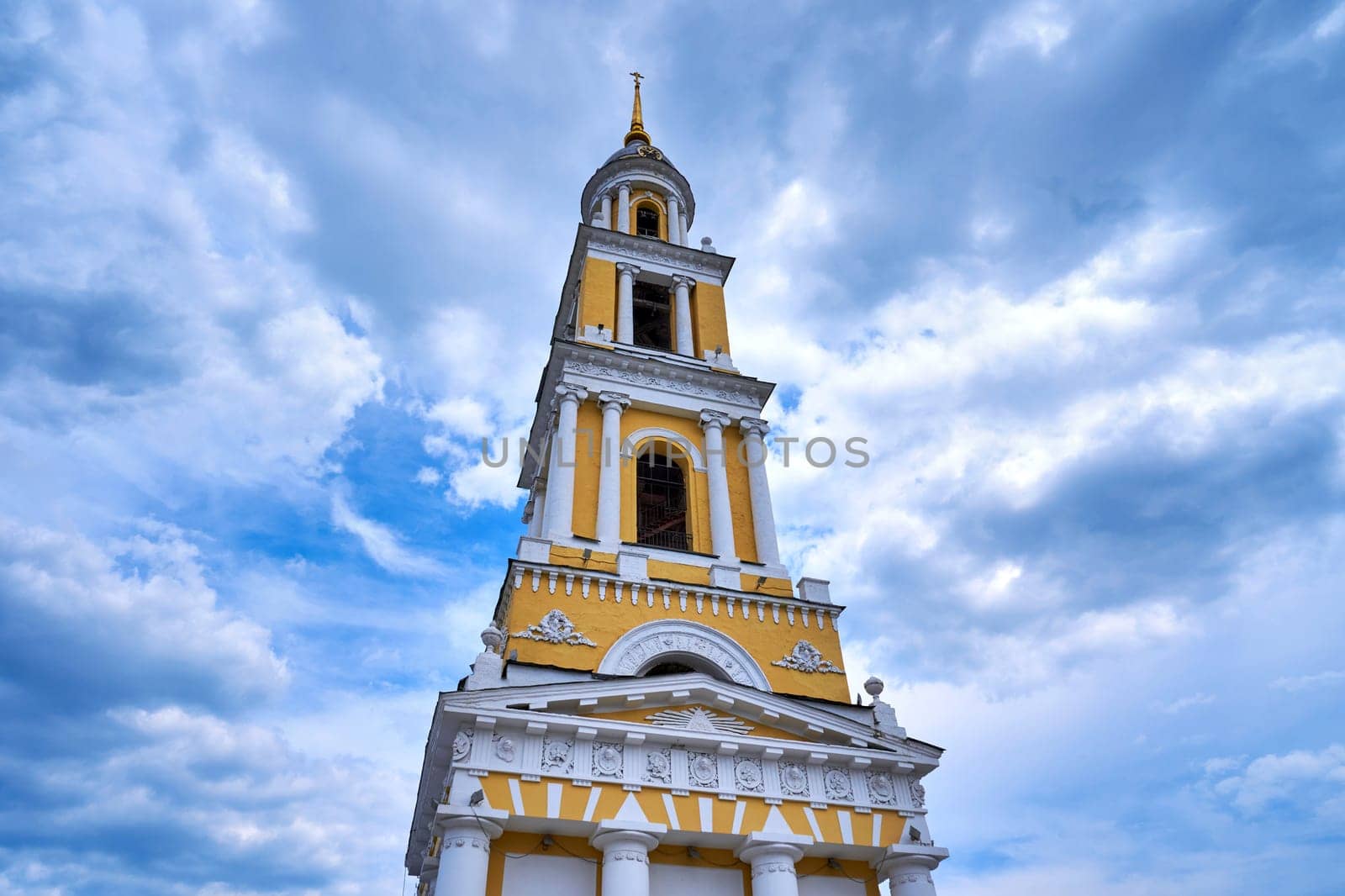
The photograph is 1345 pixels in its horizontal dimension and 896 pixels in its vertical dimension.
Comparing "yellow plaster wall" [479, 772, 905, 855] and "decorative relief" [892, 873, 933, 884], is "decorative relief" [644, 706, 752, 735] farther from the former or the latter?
"decorative relief" [892, 873, 933, 884]

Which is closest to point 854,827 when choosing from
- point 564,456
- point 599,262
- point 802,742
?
point 802,742

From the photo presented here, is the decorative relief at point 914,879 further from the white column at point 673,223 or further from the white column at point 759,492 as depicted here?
the white column at point 673,223

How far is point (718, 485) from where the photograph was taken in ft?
75.2

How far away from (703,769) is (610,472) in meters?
8.45

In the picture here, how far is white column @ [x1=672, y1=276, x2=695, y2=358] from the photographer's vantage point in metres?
26.6

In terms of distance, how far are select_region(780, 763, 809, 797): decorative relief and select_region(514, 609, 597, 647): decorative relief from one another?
4554mm

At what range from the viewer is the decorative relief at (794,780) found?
15.7 meters

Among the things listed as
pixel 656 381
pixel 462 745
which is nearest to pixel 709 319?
pixel 656 381

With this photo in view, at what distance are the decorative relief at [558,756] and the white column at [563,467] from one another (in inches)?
240

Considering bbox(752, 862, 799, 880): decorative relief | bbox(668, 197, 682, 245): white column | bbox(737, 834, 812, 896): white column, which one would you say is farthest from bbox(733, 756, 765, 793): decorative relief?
bbox(668, 197, 682, 245): white column

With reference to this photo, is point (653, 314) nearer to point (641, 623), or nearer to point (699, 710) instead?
point (641, 623)

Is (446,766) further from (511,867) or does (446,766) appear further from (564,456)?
(564,456)

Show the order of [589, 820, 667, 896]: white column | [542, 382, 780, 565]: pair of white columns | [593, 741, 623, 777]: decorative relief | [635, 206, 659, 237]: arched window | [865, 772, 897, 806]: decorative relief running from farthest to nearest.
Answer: [635, 206, 659, 237]: arched window → [542, 382, 780, 565]: pair of white columns → [865, 772, 897, 806]: decorative relief → [593, 741, 623, 777]: decorative relief → [589, 820, 667, 896]: white column

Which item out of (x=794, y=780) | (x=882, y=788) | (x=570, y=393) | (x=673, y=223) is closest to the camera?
(x=794, y=780)
